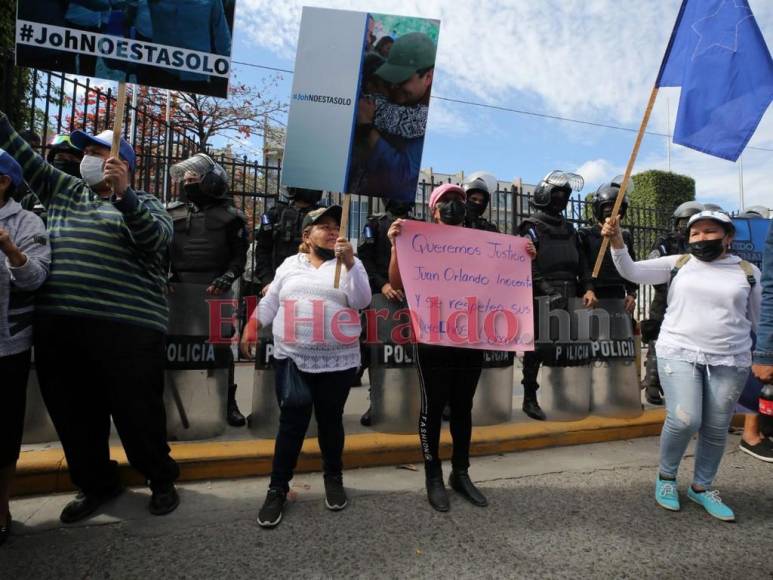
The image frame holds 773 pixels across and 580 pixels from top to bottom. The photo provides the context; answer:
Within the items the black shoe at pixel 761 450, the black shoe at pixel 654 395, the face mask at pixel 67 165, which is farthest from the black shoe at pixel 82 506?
the black shoe at pixel 654 395

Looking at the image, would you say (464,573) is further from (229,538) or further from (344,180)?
(344,180)

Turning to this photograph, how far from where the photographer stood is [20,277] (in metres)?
2.44

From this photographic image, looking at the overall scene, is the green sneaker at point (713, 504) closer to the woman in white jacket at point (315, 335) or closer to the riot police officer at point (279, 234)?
the woman in white jacket at point (315, 335)

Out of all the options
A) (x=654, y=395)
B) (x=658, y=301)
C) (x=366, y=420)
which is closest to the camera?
(x=366, y=420)

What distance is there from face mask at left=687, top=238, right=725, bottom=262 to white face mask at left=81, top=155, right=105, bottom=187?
347cm

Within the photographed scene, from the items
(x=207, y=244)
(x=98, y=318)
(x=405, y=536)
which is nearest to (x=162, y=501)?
(x=98, y=318)

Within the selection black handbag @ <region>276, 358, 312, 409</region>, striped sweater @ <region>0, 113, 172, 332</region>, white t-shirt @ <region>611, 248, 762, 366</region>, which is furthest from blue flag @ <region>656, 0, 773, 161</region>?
striped sweater @ <region>0, 113, 172, 332</region>

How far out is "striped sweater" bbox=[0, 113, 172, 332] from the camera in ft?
8.54

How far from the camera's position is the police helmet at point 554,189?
481 cm

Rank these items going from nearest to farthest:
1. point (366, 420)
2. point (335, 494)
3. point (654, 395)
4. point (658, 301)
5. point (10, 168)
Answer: point (10, 168) → point (335, 494) → point (366, 420) → point (658, 301) → point (654, 395)

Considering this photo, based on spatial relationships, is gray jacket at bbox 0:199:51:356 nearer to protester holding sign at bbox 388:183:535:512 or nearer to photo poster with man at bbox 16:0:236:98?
photo poster with man at bbox 16:0:236:98

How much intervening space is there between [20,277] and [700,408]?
3777 mm

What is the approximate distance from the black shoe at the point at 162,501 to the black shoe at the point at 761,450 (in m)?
4.44

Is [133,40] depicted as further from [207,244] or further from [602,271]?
[602,271]
